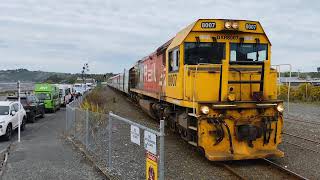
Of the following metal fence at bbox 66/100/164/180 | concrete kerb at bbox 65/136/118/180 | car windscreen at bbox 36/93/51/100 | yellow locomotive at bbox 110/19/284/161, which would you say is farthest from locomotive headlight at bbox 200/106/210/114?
car windscreen at bbox 36/93/51/100

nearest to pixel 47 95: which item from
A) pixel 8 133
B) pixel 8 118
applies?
pixel 8 118

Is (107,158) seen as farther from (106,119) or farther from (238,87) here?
(238,87)

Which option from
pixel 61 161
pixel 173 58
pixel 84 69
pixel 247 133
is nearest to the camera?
pixel 247 133

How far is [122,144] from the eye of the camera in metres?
11.0

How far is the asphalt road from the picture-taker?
374 inches

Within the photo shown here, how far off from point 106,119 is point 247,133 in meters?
4.61

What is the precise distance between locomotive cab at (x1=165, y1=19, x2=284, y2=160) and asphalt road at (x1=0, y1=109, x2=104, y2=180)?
9.89 ft

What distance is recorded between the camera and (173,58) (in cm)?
1228

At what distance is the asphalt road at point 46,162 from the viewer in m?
9.51

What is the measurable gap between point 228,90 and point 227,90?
103mm

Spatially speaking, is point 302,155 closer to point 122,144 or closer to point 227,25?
point 227,25

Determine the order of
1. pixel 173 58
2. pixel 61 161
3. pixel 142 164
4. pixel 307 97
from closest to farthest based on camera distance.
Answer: pixel 142 164, pixel 61 161, pixel 173 58, pixel 307 97

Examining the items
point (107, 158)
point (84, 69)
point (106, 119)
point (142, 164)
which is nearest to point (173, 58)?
point (106, 119)

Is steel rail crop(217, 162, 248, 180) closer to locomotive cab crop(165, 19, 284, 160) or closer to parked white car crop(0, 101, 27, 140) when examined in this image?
locomotive cab crop(165, 19, 284, 160)
